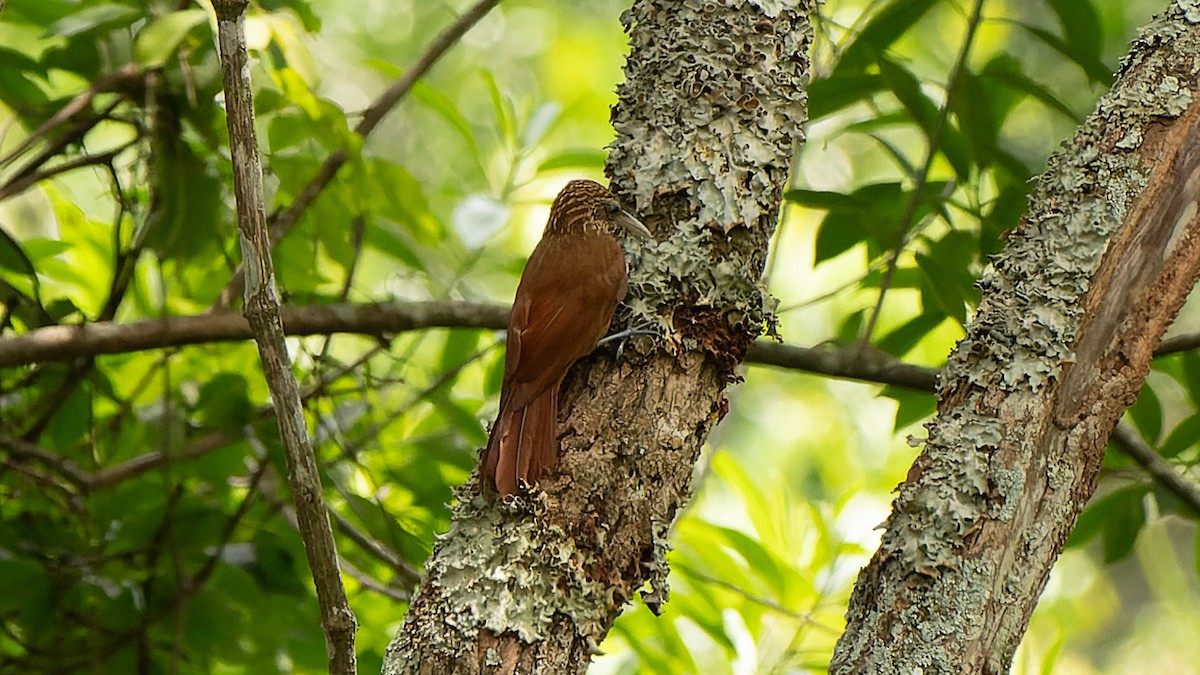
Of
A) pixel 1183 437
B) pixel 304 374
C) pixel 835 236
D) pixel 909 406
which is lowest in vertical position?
pixel 1183 437

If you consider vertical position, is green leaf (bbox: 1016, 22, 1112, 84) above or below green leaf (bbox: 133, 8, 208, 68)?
below

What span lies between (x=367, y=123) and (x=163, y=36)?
1.70ft

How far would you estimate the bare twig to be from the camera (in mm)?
1129

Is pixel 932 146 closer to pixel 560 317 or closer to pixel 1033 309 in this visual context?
pixel 1033 309

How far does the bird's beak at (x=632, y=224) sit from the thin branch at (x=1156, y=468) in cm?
91

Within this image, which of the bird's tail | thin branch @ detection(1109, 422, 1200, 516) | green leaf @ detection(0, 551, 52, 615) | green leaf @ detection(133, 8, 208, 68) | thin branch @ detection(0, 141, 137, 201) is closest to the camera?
the bird's tail

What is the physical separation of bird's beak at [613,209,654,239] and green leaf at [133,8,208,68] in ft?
2.57

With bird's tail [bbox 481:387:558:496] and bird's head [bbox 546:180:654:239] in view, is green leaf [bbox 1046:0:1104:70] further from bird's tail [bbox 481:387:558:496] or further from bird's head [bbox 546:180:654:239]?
bird's tail [bbox 481:387:558:496]

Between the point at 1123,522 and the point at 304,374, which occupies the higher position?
the point at 304,374

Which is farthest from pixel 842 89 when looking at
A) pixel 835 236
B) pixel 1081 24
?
pixel 1081 24

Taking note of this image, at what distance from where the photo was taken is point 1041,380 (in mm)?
1259

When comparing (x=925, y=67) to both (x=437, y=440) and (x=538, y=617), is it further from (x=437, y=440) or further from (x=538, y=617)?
(x=538, y=617)

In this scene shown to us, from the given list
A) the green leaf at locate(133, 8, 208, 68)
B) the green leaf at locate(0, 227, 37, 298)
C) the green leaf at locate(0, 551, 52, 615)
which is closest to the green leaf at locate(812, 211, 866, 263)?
the green leaf at locate(133, 8, 208, 68)

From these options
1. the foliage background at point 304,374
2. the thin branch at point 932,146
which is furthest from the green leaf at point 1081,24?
the thin branch at point 932,146
